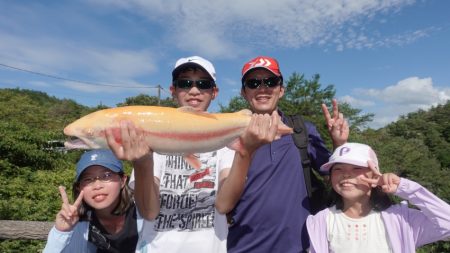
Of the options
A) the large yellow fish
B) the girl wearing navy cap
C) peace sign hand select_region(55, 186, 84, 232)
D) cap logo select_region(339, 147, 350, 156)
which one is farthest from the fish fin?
cap logo select_region(339, 147, 350, 156)

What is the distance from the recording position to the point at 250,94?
12.9 ft

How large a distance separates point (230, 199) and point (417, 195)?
171cm

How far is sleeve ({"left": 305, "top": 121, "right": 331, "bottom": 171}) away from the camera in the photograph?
12.4 feet

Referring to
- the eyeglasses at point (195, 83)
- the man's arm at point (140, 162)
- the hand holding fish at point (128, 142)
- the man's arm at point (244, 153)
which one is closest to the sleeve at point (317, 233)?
the man's arm at point (244, 153)

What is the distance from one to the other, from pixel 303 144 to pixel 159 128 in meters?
1.64

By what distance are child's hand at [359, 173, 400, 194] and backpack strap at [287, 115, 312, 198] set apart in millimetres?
558

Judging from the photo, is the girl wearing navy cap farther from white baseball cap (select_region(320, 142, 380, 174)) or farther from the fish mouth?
white baseball cap (select_region(320, 142, 380, 174))

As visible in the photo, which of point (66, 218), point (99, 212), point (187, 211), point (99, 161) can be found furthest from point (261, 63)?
point (66, 218)

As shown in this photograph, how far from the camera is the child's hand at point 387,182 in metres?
3.21

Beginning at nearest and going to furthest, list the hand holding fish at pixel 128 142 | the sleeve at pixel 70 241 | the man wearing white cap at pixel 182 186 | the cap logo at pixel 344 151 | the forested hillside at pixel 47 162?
the hand holding fish at pixel 128 142, the man wearing white cap at pixel 182 186, the sleeve at pixel 70 241, the cap logo at pixel 344 151, the forested hillside at pixel 47 162

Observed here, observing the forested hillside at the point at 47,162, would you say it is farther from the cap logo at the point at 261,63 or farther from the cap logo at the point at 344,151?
the cap logo at the point at 261,63

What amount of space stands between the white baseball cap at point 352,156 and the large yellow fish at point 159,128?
1346mm

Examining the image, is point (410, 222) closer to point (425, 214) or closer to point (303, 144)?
point (425, 214)

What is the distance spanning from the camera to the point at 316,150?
12.6 feet
